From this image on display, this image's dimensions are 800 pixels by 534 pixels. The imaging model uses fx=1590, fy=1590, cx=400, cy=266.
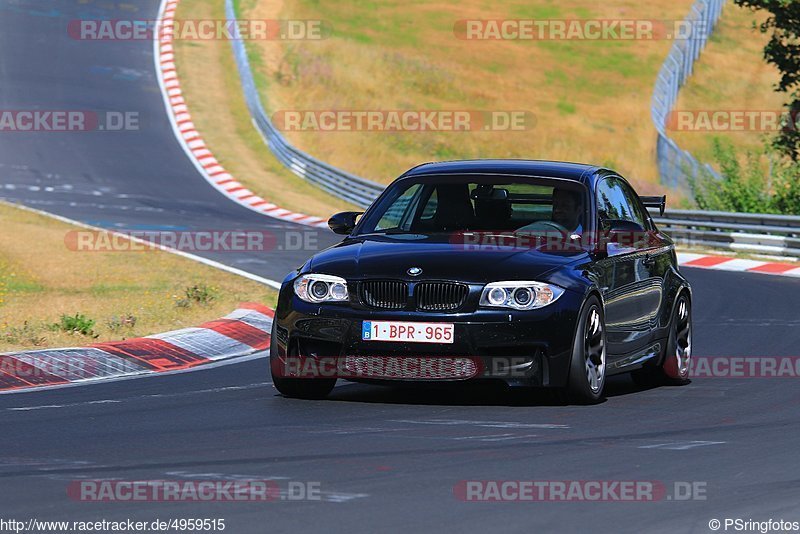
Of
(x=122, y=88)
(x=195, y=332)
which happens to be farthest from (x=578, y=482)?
(x=122, y=88)

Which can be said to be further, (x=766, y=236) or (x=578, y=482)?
(x=766, y=236)

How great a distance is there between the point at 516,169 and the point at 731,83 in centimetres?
4828

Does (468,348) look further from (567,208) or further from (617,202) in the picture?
(617,202)

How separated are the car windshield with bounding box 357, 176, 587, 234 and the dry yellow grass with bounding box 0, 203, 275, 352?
3.69 meters

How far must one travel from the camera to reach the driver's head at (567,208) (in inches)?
438

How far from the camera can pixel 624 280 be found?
11.1 m

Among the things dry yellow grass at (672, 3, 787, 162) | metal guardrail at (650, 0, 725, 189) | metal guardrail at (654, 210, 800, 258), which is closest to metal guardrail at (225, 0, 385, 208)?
metal guardrail at (650, 0, 725, 189)

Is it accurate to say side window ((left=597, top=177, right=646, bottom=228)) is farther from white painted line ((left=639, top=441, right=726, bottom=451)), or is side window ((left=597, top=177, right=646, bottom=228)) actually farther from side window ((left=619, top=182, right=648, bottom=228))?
white painted line ((left=639, top=441, right=726, bottom=451))

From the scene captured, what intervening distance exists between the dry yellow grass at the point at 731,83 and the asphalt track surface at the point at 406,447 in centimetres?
3834

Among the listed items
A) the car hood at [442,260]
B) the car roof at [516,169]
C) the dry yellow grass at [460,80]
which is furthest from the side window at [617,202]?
the dry yellow grass at [460,80]

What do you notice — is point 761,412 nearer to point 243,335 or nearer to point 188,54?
point 243,335

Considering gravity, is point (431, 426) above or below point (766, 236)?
above

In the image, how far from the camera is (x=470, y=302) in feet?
32.4

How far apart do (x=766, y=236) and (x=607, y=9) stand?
42041 mm
